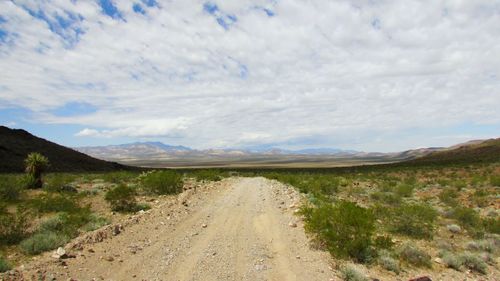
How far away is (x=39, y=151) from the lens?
263ft

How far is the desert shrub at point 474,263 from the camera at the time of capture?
11.3 m

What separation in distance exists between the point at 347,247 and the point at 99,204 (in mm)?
13389

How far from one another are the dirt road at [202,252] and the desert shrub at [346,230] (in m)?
0.53

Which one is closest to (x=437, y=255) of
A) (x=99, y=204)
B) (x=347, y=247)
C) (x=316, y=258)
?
(x=347, y=247)

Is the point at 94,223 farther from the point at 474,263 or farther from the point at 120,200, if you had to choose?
the point at 474,263

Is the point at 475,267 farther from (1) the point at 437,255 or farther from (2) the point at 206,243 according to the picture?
(2) the point at 206,243

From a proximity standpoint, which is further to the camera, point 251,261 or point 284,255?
point 284,255

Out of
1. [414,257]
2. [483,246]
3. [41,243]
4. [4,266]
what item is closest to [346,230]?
[414,257]

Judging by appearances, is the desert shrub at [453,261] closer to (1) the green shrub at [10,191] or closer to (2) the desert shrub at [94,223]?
(2) the desert shrub at [94,223]

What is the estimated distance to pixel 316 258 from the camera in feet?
34.6

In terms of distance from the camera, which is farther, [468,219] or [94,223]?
[468,219]

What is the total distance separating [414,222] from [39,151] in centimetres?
8164

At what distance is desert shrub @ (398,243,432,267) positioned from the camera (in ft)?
37.4

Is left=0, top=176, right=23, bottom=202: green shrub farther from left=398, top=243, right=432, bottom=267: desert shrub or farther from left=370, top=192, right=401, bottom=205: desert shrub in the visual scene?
left=370, top=192, right=401, bottom=205: desert shrub
